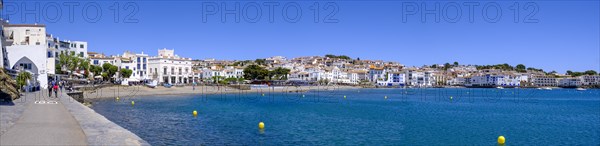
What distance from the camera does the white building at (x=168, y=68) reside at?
8781 cm

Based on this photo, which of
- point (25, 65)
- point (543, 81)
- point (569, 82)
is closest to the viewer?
point (25, 65)

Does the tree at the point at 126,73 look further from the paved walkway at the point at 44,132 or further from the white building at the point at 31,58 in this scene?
the paved walkway at the point at 44,132

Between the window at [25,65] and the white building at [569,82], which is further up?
the window at [25,65]

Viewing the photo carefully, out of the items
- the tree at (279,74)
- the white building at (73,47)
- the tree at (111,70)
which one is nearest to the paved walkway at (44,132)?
the white building at (73,47)

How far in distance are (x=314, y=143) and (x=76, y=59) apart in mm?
56746

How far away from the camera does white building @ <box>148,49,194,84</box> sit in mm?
87812

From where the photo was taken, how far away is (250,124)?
2406 centimetres

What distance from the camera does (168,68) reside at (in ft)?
293

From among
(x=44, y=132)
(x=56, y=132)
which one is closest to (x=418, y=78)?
(x=56, y=132)

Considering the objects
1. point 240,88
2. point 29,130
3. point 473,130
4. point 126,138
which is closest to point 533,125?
point 473,130

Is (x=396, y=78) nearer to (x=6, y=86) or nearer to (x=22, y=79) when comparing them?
(x=22, y=79)

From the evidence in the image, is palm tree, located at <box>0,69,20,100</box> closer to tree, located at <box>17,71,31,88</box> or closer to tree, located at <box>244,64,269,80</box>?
tree, located at <box>17,71,31,88</box>

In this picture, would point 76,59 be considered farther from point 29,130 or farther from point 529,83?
point 529,83

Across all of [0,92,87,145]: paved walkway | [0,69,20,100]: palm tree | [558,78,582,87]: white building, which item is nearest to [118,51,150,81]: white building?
[0,69,20,100]: palm tree
